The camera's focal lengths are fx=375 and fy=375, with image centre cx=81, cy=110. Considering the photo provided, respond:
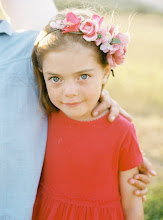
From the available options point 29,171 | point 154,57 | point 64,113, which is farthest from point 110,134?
point 154,57

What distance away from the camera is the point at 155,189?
149 inches

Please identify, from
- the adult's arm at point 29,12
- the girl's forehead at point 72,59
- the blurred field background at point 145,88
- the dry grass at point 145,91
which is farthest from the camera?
the dry grass at point 145,91

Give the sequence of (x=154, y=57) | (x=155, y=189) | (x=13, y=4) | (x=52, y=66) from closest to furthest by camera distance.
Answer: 1. (x=52, y=66)
2. (x=13, y=4)
3. (x=155, y=189)
4. (x=154, y=57)

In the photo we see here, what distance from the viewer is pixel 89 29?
198 centimetres

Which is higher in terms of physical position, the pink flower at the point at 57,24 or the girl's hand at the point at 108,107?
→ the pink flower at the point at 57,24

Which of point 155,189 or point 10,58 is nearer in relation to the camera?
point 10,58

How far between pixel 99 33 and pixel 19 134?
0.70 metres

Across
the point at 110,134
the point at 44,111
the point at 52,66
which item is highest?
the point at 52,66

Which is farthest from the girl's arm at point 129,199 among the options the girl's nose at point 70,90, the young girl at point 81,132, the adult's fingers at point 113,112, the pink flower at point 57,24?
the pink flower at point 57,24

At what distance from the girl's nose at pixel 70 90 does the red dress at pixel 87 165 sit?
261 mm

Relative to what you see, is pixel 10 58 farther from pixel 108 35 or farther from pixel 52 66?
pixel 108 35

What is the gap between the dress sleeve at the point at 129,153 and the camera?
83.7 inches

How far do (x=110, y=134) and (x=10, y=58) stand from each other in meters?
0.73

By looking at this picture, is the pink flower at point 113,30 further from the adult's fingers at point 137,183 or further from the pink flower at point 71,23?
the adult's fingers at point 137,183
